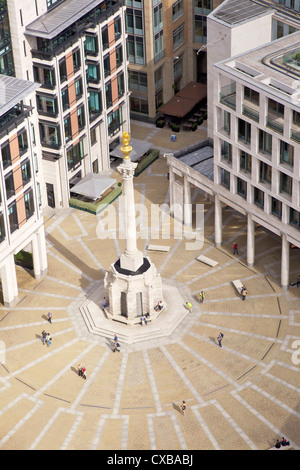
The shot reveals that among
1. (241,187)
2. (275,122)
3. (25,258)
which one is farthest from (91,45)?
(275,122)

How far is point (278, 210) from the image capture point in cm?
11525

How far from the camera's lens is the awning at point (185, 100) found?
15400 cm

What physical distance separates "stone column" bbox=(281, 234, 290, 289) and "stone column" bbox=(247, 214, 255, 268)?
16.4 feet

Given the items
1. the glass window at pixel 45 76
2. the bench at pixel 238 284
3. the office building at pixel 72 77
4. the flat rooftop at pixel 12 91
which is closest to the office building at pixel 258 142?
the bench at pixel 238 284

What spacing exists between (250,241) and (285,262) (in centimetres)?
636

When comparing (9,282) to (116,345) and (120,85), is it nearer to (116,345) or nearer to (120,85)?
(116,345)

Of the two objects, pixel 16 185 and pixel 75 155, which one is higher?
pixel 16 185

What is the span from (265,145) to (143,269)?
67.6 feet

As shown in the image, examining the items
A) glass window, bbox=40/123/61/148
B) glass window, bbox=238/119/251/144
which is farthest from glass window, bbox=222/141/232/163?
glass window, bbox=40/123/61/148

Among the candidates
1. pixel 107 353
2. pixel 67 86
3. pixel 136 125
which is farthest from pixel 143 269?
pixel 136 125

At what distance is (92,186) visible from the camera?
445 feet

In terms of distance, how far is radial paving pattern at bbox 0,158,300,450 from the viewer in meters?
99.2
